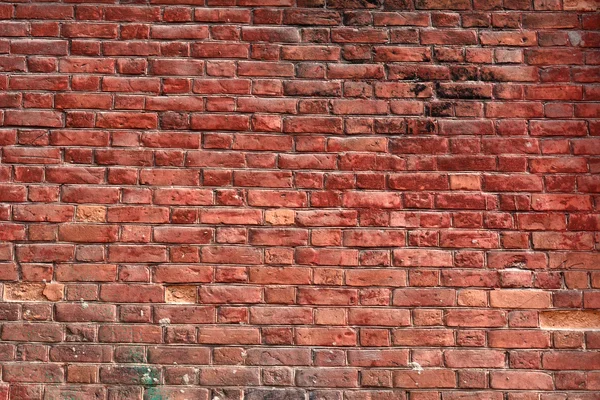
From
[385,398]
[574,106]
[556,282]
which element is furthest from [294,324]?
[574,106]

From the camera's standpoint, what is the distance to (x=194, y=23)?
2502 millimetres

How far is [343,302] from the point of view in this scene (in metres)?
2.35

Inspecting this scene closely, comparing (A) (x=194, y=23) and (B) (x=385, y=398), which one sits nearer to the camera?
(B) (x=385, y=398)

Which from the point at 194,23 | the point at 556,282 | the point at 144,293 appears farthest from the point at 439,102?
the point at 144,293

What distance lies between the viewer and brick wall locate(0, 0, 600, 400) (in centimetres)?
232

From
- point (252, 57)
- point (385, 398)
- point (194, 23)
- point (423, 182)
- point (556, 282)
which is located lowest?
point (385, 398)

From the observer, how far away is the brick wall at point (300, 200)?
2316mm

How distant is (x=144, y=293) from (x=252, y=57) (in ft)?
3.96

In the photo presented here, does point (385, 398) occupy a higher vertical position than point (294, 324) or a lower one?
lower

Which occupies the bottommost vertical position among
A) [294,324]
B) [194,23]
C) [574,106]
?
[294,324]

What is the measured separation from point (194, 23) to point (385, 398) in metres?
1.95

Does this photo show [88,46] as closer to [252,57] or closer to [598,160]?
[252,57]

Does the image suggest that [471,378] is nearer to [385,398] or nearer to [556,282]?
[385,398]

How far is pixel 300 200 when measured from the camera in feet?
7.89
